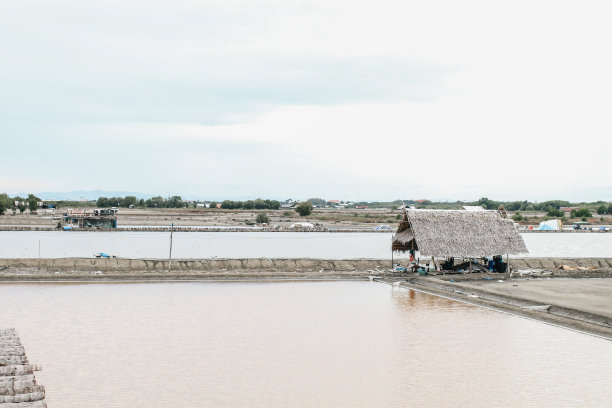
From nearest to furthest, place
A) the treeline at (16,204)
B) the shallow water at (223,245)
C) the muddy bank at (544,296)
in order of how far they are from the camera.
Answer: the muddy bank at (544,296) < the shallow water at (223,245) < the treeline at (16,204)

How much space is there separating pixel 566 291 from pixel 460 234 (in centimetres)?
467

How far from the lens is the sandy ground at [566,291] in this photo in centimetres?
1723

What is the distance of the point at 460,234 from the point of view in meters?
23.9

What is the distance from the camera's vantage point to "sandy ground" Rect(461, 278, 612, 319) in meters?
17.2

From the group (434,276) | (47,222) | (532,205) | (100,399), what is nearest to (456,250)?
(434,276)

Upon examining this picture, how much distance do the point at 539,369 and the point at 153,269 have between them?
62.9 ft

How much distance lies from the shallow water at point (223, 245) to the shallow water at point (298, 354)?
24.8 meters

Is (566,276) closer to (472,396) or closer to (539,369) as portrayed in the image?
(539,369)

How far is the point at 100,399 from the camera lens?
31.5ft

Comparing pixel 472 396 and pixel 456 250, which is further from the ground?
pixel 456 250

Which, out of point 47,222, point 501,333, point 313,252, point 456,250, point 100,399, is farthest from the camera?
point 47,222

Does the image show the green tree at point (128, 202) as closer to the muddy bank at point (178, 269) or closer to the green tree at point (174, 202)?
the green tree at point (174, 202)

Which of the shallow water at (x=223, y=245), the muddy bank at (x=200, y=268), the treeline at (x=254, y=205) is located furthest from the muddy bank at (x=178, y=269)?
the treeline at (x=254, y=205)

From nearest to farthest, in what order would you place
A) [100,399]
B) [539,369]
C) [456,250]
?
[100,399] < [539,369] < [456,250]
